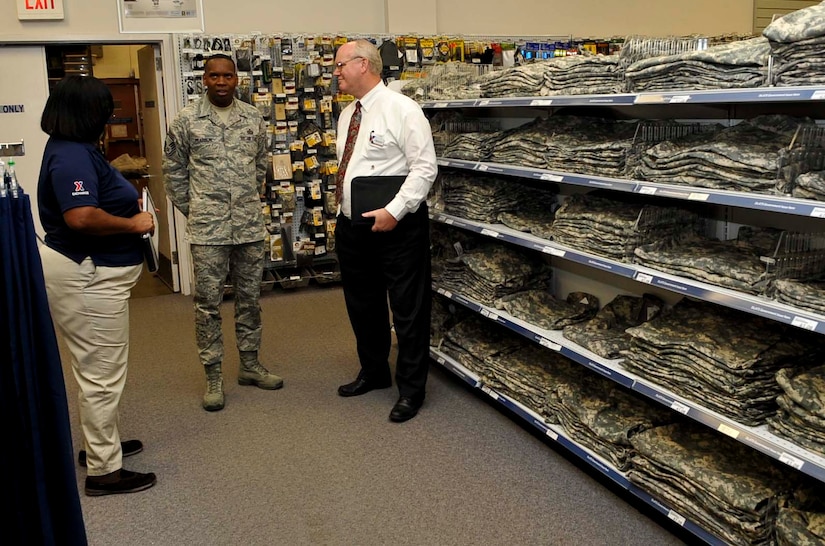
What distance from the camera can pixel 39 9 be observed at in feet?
22.0

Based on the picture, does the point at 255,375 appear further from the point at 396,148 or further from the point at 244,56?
the point at 244,56

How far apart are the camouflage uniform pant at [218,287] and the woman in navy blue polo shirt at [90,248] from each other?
3.16 feet

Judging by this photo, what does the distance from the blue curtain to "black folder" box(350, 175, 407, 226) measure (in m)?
2.18

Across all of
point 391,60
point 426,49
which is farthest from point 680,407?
point 426,49

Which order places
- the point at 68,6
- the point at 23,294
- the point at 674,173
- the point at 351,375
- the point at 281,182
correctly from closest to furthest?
the point at 23,294
the point at 674,173
the point at 351,375
the point at 68,6
the point at 281,182

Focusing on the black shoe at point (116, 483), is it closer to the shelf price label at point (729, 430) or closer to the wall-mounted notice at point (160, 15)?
the shelf price label at point (729, 430)

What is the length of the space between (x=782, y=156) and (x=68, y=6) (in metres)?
6.17

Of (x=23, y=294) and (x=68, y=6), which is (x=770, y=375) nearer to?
(x=23, y=294)

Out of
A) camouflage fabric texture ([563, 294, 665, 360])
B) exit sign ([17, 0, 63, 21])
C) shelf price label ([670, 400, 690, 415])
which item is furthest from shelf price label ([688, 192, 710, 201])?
exit sign ([17, 0, 63, 21])

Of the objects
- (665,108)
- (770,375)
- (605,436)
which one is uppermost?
(665,108)

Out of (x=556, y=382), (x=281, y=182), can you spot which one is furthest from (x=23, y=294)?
(x=281, y=182)

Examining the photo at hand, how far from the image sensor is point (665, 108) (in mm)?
3877

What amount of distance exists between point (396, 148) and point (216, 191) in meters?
1.07

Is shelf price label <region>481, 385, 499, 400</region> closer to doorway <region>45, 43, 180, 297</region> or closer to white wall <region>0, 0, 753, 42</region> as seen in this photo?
doorway <region>45, 43, 180, 297</region>
